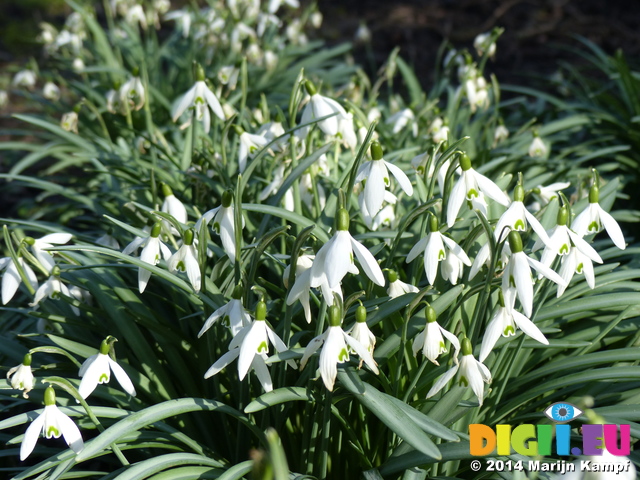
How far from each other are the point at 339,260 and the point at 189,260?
49cm

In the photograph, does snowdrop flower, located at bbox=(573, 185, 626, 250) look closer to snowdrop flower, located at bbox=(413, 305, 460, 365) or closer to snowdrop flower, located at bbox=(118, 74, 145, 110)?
snowdrop flower, located at bbox=(413, 305, 460, 365)

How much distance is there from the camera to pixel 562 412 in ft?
5.46

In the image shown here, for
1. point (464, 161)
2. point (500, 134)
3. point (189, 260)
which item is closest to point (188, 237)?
point (189, 260)

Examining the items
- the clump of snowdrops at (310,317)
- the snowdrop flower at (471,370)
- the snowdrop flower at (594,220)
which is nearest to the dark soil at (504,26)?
the clump of snowdrops at (310,317)

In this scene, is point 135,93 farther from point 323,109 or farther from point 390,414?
point 390,414

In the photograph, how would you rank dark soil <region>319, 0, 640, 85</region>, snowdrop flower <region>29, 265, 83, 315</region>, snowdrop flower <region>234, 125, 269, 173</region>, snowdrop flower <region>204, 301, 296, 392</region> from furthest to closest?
dark soil <region>319, 0, 640, 85</region> < snowdrop flower <region>234, 125, 269, 173</region> < snowdrop flower <region>29, 265, 83, 315</region> < snowdrop flower <region>204, 301, 296, 392</region>

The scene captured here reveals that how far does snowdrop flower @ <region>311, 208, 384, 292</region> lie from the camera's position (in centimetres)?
128

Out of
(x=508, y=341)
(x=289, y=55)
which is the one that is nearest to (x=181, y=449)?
(x=508, y=341)

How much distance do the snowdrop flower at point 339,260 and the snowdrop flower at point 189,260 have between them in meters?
0.42

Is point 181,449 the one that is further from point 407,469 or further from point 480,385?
point 480,385

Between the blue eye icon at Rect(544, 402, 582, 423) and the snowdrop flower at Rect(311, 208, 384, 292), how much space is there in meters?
0.65

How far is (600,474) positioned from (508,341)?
2.49 ft

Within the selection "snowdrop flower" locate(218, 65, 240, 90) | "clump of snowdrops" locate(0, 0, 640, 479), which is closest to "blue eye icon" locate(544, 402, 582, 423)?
"clump of snowdrops" locate(0, 0, 640, 479)

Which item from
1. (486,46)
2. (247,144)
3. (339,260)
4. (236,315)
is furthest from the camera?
(486,46)
